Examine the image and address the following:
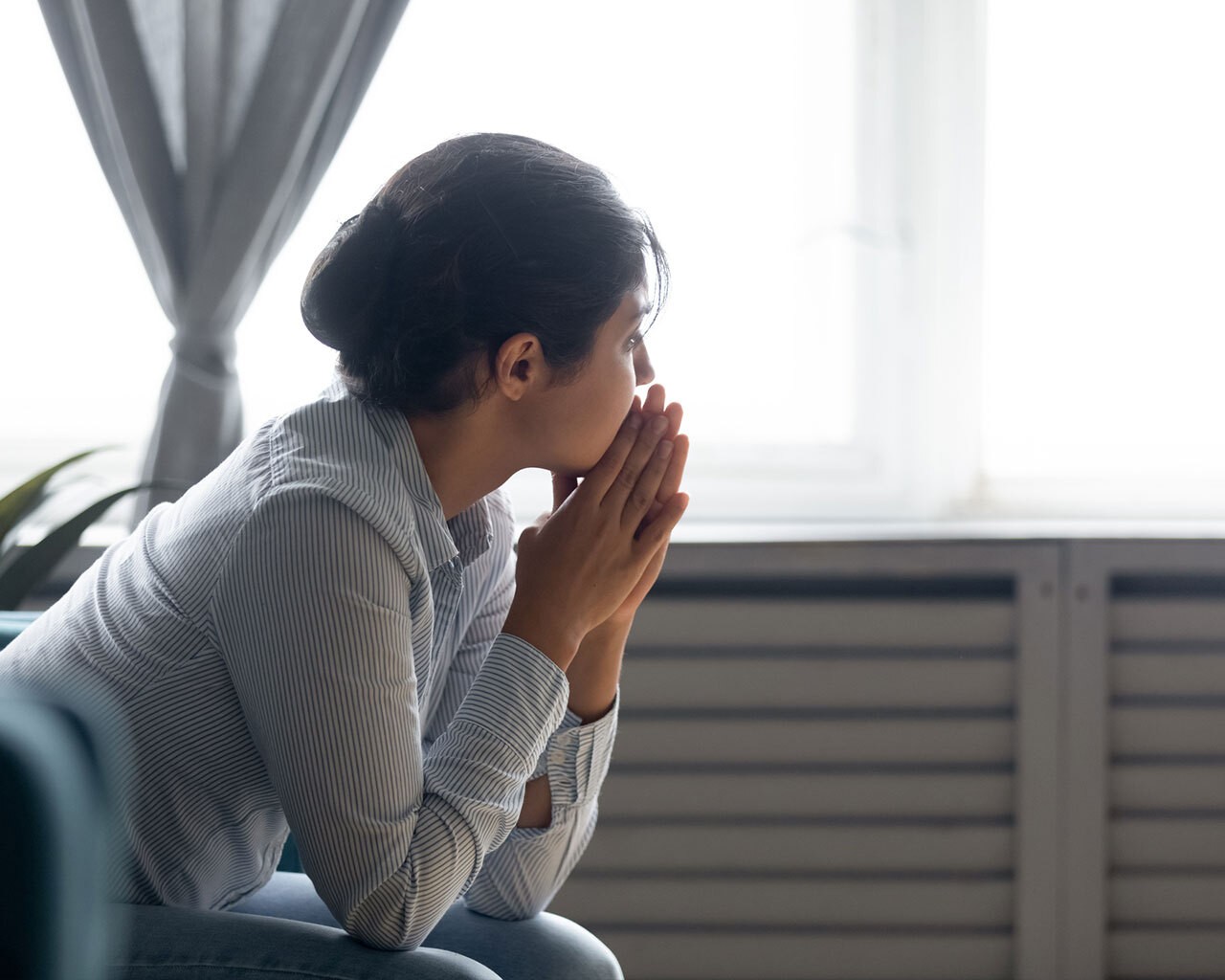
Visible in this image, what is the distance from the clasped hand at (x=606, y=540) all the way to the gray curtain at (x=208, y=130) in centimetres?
86

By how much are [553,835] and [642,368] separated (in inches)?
16.3

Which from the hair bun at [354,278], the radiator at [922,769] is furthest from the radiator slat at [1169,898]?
the hair bun at [354,278]

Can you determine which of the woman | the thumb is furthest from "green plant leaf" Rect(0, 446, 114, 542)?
the thumb

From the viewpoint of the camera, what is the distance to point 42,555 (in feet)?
4.72

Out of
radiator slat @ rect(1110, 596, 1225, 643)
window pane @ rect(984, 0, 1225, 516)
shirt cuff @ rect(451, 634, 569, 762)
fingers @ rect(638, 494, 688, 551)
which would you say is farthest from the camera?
window pane @ rect(984, 0, 1225, 516)

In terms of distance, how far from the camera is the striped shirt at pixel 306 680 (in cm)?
76

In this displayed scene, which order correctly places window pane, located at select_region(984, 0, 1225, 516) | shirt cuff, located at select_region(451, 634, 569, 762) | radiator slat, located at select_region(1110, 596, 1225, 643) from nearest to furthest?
shirt cuff, located at select_region(451, 634, 569, 762) → radiator slat, located at select_region(1110, 596, 1225, 643) → window pane, located at select_region(984, 0, 1225, 516)

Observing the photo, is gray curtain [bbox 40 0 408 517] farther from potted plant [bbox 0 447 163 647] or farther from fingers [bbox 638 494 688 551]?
fingers [bbox 638 494 688 551]

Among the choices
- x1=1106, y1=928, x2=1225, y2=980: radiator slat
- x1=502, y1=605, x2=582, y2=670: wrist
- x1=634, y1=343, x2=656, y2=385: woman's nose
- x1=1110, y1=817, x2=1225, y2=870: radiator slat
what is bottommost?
x1=1106, y1=928, x2=1225, y2=980: radiator slat

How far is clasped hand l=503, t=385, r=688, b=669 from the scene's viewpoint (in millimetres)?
908

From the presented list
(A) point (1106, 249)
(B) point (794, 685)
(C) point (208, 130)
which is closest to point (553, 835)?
(B) point (794, 685)

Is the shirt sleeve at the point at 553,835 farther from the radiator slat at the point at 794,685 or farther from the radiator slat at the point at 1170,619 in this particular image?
the radiator slat at the point at 1170,619

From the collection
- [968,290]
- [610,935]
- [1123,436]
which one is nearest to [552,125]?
[968,290]

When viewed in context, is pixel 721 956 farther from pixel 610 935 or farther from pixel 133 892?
pixel 133 892
